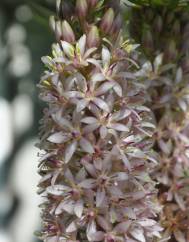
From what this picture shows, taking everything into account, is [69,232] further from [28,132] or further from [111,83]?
[28,132]

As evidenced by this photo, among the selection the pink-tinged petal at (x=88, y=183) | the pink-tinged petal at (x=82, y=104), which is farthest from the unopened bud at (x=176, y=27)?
the pink-tinged petal at (x=88, y=183)

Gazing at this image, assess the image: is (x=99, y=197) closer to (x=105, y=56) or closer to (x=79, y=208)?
(x=79, y=208)

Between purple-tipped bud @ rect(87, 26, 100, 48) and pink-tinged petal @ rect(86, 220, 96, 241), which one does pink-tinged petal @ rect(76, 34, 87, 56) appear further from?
pink-tinged petal @ rect(86, 220, 96, 241)

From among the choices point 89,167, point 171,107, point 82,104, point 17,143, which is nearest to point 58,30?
point 82,104

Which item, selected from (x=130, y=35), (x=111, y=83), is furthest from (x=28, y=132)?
(x=111, y=83)

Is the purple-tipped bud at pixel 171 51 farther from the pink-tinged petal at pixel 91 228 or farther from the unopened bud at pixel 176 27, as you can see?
the pink-tinged petal at pixel 91 228

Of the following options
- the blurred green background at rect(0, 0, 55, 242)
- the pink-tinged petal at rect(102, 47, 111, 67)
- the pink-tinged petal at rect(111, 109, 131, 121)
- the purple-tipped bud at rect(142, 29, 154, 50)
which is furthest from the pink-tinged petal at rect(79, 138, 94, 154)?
the blurred green background at rect(0, 0, 55, 242)
